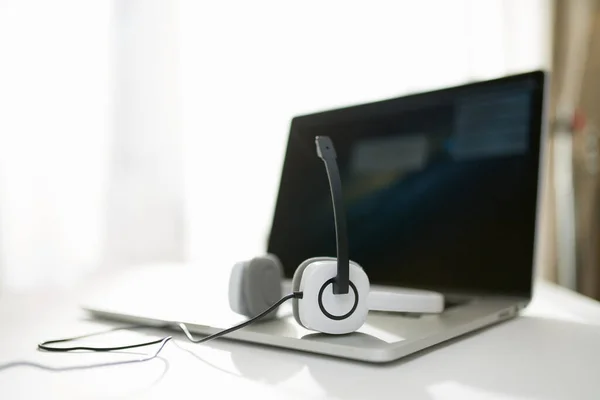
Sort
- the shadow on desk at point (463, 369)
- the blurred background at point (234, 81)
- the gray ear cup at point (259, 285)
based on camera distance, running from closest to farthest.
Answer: the shadow on desk at point (463, 369) → the gray ear cup at point (259, 285) → the blurred background at point (234, 81)

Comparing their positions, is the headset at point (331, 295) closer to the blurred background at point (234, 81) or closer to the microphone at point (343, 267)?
the microphone at point (343, 267)

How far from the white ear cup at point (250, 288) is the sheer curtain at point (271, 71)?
3.59 feet

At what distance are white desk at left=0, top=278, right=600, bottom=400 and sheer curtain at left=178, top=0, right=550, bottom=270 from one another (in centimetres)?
113

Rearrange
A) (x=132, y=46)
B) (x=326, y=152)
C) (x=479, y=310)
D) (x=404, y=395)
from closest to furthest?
(x=404, y=395), (x=326, y=152), (x=479, y=310), (x=132, y=46)

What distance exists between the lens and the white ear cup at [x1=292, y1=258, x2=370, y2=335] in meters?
0.45

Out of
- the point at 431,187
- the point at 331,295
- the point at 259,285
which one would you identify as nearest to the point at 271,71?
the point at 431,187

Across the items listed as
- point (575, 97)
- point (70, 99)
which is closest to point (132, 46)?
point (70, 99)

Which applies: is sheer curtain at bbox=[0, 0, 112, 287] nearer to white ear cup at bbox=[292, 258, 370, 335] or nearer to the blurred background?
the blurred background

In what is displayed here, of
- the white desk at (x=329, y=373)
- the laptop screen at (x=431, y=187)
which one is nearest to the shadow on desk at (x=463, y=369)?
the white desk at (x=329, y=373)

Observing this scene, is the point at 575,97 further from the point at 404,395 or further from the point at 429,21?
the point at 404,395

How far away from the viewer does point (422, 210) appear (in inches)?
28.0

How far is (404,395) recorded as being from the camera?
0.35 metres

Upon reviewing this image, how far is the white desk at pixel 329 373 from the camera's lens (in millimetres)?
364

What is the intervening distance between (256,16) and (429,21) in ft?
1.75
